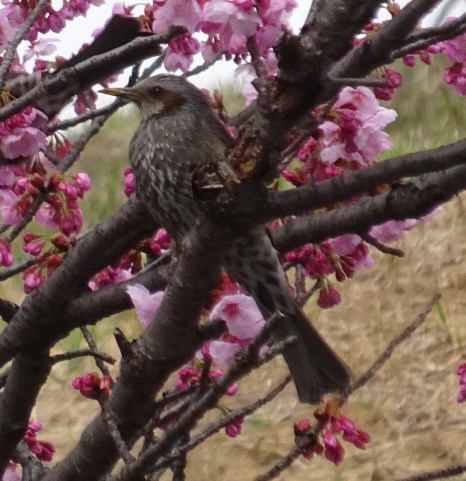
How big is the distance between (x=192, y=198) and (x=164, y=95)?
582 mm

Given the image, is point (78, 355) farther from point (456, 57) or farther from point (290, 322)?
point (456, 57)

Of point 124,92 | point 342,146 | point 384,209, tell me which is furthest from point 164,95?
point 384,209

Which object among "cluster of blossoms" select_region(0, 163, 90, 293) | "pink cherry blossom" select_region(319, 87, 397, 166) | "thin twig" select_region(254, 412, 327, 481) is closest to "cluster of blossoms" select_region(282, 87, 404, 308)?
"pink cherry blossom" select_region(319, 87, 397, 166)

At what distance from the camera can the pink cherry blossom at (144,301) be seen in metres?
1.17

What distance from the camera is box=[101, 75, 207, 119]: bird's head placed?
5.65 feet

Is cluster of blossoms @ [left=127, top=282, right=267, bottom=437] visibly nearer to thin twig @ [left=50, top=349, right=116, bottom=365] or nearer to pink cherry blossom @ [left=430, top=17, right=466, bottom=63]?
thin twig @ [left=50, top=349, right=116, bottom=365]

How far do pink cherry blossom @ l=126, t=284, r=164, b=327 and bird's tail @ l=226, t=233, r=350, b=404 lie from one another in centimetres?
14

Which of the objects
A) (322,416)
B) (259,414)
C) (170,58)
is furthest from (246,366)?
(259,414)

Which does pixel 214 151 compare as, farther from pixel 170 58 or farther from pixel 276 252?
pixel 276 252

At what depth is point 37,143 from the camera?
4.07 ft

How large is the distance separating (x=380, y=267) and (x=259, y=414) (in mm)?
844

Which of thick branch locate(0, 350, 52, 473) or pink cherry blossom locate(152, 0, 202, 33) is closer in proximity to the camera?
pink cherry blossom locate(152, 0, 202, 33)

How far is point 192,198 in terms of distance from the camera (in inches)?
47.8

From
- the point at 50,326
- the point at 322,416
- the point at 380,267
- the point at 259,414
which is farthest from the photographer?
the point at 380,267
